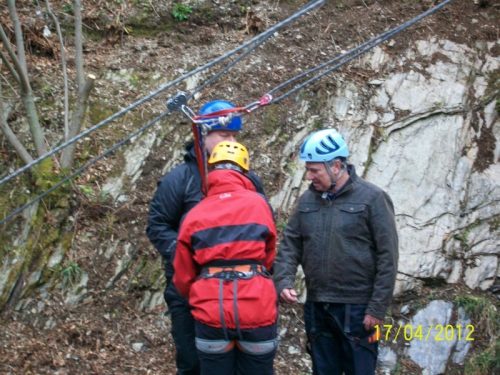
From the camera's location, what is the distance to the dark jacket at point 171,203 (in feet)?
13.8

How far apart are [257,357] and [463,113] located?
4.59 m

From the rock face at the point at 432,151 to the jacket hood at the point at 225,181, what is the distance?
114 inches

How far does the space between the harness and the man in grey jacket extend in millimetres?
605

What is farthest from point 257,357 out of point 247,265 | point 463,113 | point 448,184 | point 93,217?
point 463,113

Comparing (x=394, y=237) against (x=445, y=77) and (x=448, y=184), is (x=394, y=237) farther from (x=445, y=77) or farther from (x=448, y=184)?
(x=445, y=77)

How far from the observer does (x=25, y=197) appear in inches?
249

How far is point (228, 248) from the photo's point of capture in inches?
140

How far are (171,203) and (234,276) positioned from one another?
0.87 m

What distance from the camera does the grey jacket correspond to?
4043 millimetres

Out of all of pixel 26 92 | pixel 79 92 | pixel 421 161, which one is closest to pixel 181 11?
pixel 79 92

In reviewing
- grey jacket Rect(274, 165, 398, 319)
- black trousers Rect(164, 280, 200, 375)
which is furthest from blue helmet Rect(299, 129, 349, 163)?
black trousers Rect(164, 280, 200, 375)

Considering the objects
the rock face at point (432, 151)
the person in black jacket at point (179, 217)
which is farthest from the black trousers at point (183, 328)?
the rock face at point (432, 151)
